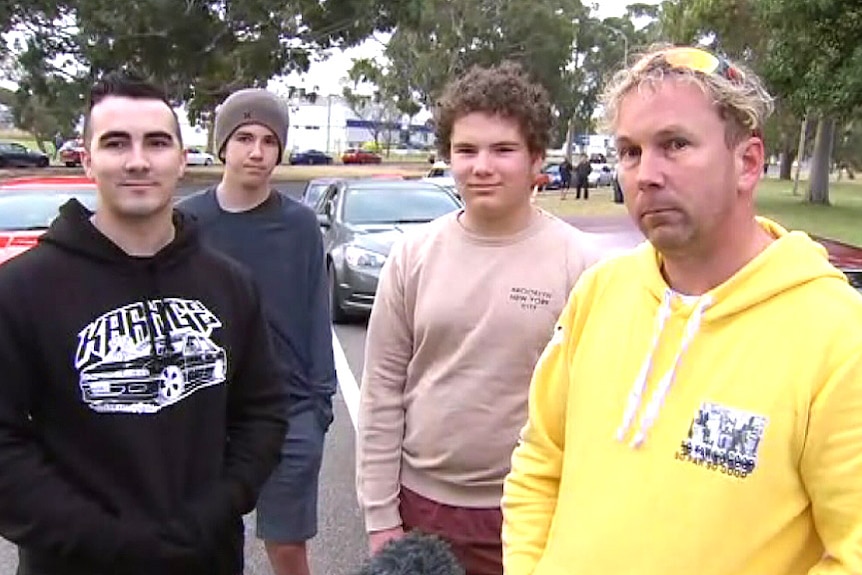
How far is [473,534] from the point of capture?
2.51 m

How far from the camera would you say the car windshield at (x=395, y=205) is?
11.4 metres

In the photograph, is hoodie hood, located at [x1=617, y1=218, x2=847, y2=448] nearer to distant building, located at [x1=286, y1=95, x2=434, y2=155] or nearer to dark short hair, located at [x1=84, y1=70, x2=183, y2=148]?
dark short hair, located at [x1=84, y1=70, x2=183, y2=148]

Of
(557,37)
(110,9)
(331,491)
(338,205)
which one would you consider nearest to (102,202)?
(331,491)

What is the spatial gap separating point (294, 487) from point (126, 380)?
1.38 metres

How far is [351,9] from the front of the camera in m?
43.3

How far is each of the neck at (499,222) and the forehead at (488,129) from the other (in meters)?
0.18

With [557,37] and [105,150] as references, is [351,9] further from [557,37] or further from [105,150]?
[105,150]

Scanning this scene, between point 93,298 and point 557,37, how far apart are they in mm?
69454

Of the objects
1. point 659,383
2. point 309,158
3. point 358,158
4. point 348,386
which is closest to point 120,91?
point 659,383

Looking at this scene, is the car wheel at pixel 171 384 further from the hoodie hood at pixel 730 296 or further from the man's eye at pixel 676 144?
the man's eye at pixel 676 144

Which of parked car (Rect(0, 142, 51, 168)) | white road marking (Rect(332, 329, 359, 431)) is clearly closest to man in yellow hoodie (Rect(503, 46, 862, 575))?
white road marking (Rect(332, 329, 359, 431))

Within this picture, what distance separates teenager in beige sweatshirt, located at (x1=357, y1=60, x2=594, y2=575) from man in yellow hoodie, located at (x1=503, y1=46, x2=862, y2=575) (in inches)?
27.4

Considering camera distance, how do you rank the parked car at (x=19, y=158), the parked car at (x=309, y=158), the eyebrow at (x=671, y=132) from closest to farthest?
the eyebrow at (x=671, y=132) → the parked car at (x=19, y=158) → the parked car at (x=309, y=158)

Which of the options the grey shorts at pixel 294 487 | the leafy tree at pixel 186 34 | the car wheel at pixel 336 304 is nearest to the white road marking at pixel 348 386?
the car wheel at pixel 336 304
